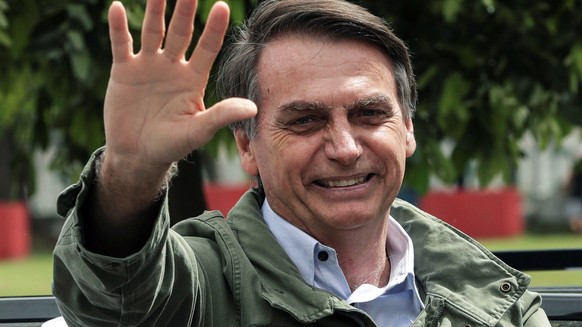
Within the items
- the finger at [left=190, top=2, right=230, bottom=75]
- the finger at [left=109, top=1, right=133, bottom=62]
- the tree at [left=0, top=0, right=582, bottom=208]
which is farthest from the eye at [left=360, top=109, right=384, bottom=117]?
the tree at [left=0, top=0, right=582, bottom=208]

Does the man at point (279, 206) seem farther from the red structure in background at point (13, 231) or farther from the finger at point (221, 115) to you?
the red structure in background at point (13, 231)

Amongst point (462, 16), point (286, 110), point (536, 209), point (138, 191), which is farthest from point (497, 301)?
point (536, 209)

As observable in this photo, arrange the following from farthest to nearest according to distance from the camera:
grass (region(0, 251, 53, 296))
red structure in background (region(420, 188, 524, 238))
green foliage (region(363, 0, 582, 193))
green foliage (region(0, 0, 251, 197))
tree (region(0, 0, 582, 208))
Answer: red structure in background (region(420, 188, 524, 238))
grass (region(0, 251, 53, 296))
green foliage (region(363, 0, 582, 193))
tree (region(0, 0, 582, 208))
green foliage (region(0, 0, 251, 197))

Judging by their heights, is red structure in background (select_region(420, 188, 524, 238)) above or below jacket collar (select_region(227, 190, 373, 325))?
below

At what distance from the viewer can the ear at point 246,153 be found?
2.74m

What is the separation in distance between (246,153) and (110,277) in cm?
77

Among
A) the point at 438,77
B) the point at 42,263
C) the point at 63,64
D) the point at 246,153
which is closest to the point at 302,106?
the point at 246,153

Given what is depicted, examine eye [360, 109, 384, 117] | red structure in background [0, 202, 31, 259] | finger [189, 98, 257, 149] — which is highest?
finger [189, 98, 257, 149]

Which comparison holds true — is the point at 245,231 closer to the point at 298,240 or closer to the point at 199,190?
the point at 298,240

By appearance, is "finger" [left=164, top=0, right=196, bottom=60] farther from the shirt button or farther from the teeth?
the shirt button

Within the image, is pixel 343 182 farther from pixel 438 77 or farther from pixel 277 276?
pixel 438 77

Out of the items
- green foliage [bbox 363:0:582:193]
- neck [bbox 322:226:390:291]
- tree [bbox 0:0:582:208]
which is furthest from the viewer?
green foliage [bbox 363:0:582:193]

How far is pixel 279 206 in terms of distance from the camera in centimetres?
266

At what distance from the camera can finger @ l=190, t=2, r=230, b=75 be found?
6.60 feet
